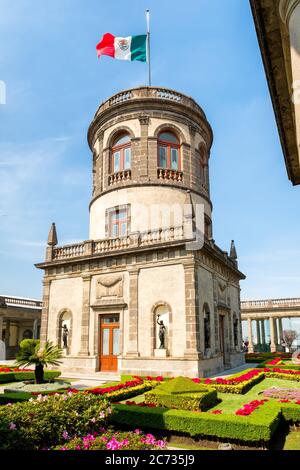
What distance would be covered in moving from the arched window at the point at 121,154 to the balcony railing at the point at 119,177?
0.29 meters

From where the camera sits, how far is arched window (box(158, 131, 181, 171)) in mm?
25516

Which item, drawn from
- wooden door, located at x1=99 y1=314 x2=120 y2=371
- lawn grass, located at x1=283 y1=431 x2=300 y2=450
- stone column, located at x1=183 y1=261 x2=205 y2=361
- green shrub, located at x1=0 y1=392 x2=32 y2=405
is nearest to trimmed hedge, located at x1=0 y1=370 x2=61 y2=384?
wooden door, located at x1=99 y1=314 x2=120 y2=371

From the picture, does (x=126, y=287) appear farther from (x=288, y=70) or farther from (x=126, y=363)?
(x=288, y=70)

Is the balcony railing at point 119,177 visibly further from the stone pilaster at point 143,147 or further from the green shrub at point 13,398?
the green shrub at point 13,398

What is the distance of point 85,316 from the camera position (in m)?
22.3

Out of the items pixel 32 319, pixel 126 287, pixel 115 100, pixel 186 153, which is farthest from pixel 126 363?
pixel 32 319

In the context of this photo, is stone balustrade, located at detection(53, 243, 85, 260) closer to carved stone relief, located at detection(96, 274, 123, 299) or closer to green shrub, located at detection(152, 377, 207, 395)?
carved stone relief, located at detection(96, 274, 123, 299)

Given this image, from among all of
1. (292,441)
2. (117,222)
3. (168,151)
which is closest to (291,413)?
(292,441)

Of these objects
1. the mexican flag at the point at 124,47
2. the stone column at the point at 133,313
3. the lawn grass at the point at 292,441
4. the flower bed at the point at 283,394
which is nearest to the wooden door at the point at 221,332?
the stone column at the point at 133,313

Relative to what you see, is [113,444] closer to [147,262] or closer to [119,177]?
[147,262]

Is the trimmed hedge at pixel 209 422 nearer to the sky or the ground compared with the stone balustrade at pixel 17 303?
nearer to the ground

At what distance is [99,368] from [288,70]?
1932 cm

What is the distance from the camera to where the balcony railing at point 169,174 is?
24938mm

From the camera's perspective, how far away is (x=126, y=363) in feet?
66.3
